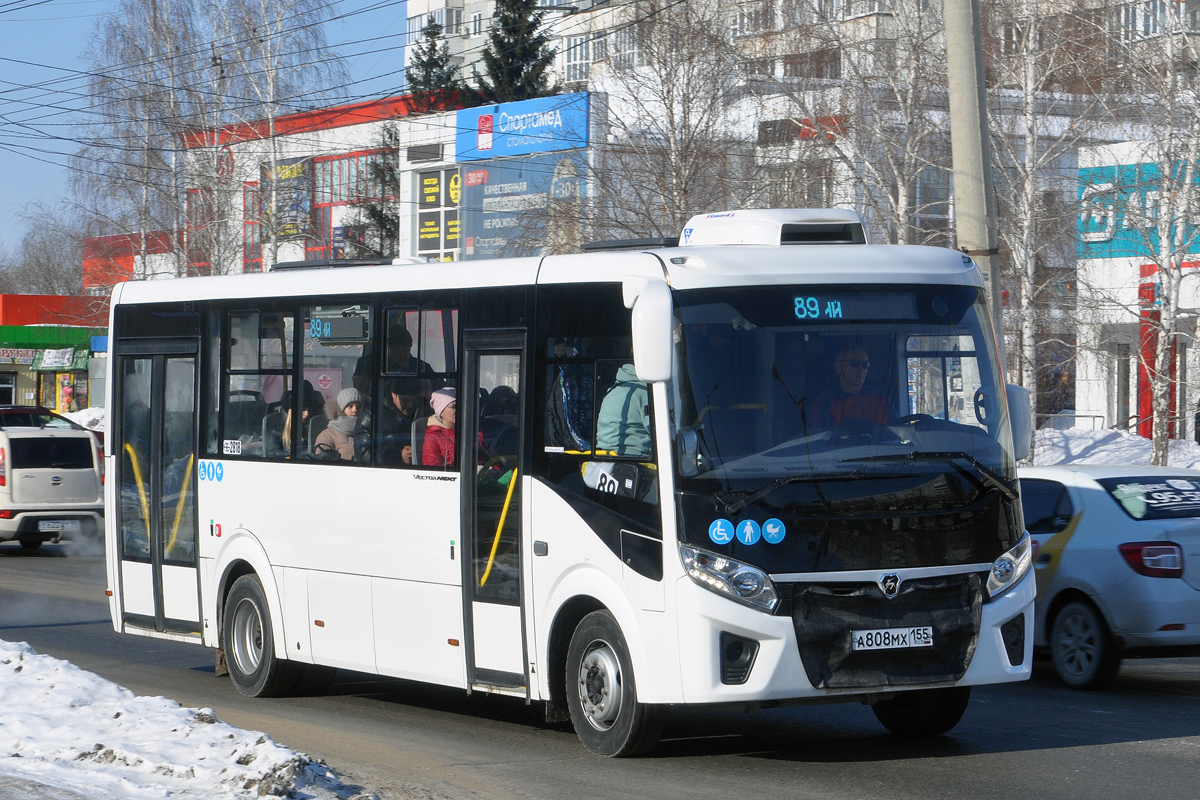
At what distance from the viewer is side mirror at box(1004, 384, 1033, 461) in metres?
8.34

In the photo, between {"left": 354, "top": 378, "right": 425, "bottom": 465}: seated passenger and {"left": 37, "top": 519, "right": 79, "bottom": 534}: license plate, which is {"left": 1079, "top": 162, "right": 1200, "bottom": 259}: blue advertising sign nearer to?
{"left": 37, "top": 519, "right": 79, "bottom": 534}: license plate

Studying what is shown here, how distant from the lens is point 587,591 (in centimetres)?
805

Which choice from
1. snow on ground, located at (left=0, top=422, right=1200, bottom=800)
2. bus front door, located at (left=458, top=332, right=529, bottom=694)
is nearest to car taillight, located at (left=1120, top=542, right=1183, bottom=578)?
bus front door, located at (left=458, top=332, right=529, bottom=694)

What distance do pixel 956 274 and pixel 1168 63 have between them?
57.6 ft

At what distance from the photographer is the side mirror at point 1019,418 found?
8336mm

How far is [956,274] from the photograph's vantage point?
8.34 metres

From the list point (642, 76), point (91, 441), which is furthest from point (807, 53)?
point (91, 441)

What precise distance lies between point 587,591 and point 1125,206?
63.1ft

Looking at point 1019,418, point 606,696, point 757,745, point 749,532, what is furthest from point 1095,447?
point 749,532

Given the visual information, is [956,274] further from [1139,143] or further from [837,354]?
[1139,143]

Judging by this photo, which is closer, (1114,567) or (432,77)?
(1114,567)

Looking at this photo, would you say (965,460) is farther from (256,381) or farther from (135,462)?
(135,462)

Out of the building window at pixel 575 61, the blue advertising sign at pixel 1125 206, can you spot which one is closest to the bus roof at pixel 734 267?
the blue advertising sign at pixel 1125 206

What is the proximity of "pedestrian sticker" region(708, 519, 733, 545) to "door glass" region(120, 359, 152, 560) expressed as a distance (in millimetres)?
5895
